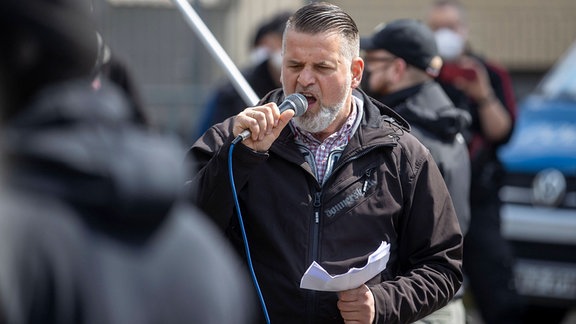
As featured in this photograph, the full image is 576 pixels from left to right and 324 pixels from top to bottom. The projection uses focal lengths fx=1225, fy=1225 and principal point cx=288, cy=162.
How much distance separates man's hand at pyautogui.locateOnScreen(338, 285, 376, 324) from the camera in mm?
3441

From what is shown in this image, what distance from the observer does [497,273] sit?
6910 millimetres

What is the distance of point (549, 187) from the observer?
325 inches

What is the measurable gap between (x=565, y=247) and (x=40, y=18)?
695 cm

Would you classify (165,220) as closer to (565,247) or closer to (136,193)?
(136,193)

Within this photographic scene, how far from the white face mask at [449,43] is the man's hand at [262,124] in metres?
3.88

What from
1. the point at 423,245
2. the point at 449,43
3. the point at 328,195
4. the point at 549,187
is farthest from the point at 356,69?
the point at 549,187

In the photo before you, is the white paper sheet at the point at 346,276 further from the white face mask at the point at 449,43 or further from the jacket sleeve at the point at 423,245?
the white face mask at the point at 449,43

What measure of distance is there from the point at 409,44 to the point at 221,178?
1912mm

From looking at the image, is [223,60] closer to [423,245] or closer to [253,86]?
[423,245]

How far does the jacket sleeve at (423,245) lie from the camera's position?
3.65 meters

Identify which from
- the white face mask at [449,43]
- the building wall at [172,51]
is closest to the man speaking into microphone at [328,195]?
the white face mask at [449,43]

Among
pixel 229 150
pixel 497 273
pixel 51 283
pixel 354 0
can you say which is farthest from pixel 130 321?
pixel 354 0

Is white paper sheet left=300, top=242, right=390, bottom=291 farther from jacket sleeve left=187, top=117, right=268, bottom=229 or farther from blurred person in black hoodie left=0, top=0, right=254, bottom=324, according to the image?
blurred person in black hoodie left=0, top=0, right=254, bottom=324

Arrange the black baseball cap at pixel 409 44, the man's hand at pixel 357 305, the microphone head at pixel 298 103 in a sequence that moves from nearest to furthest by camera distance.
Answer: the man's hand at pixel 357 305
the microphone head at pixel 298 103
the black baseball cap at pixel 409 44
